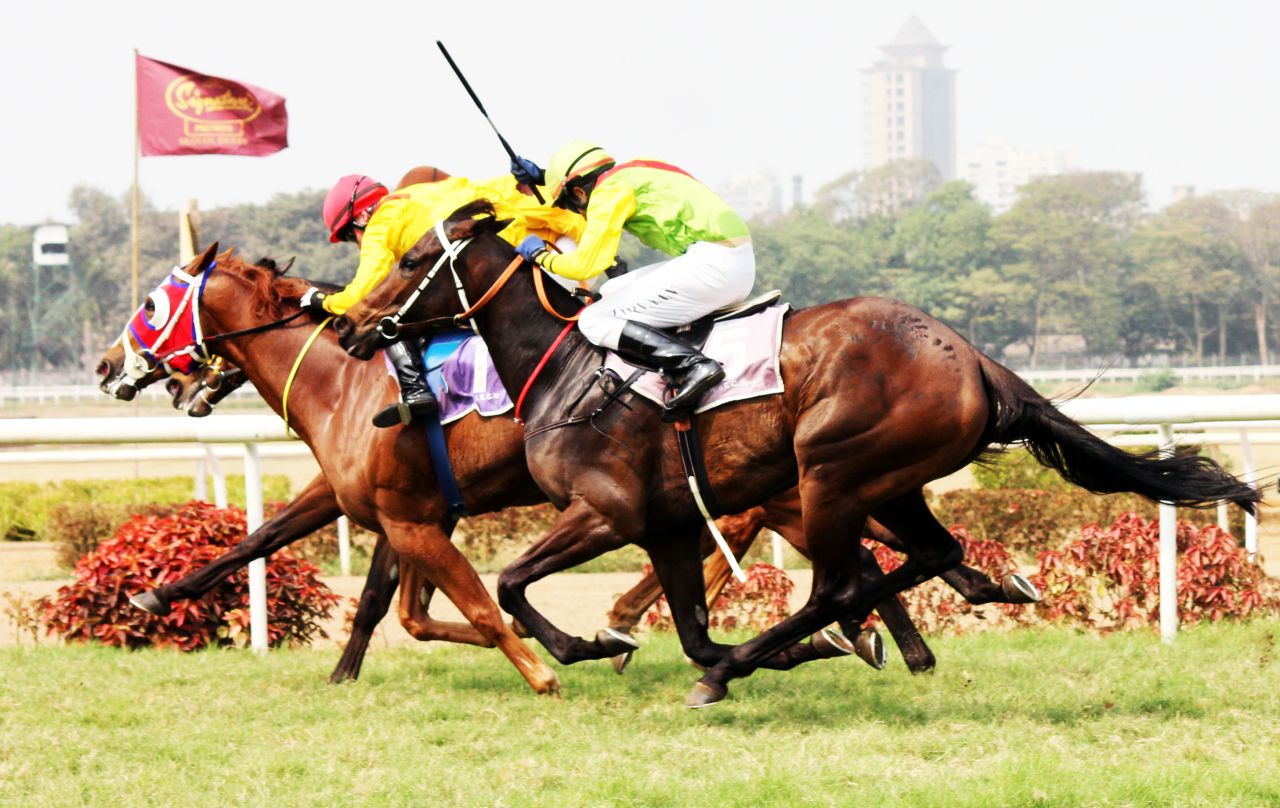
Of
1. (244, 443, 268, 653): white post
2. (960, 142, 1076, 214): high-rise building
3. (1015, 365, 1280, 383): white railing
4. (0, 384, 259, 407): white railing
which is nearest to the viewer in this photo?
(244, 443, 268, 653): white post

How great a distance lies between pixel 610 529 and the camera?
4629 millimetres

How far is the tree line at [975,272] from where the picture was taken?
5972cm

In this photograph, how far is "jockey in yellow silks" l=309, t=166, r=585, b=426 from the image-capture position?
5.21 meters

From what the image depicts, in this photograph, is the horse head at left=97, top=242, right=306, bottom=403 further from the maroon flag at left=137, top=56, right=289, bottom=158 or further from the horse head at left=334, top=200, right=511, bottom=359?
the maroon flag at left=137, top=56, right=289, bottom=158

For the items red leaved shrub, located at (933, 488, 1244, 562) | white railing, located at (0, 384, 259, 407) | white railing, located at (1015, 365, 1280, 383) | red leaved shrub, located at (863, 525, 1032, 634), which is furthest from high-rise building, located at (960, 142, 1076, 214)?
→ red leaved shrub, located at (863, 525, 1032, 634)

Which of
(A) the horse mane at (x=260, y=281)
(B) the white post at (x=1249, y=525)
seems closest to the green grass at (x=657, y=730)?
(B) the white post at (x=1249, y=525)

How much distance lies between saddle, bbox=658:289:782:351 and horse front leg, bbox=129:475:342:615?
1.54m

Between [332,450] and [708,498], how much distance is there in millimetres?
1437

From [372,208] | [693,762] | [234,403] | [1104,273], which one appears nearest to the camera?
[693,762]

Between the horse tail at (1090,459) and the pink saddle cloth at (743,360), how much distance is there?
61 cm

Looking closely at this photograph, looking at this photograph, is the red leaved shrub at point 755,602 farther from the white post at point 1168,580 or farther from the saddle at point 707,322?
the saddle at point 707,322

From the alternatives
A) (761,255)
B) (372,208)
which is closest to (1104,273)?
(761,255)

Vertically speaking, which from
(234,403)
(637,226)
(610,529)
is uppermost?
(637,226)

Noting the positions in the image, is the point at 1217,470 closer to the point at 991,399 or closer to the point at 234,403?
the point at 991,399
